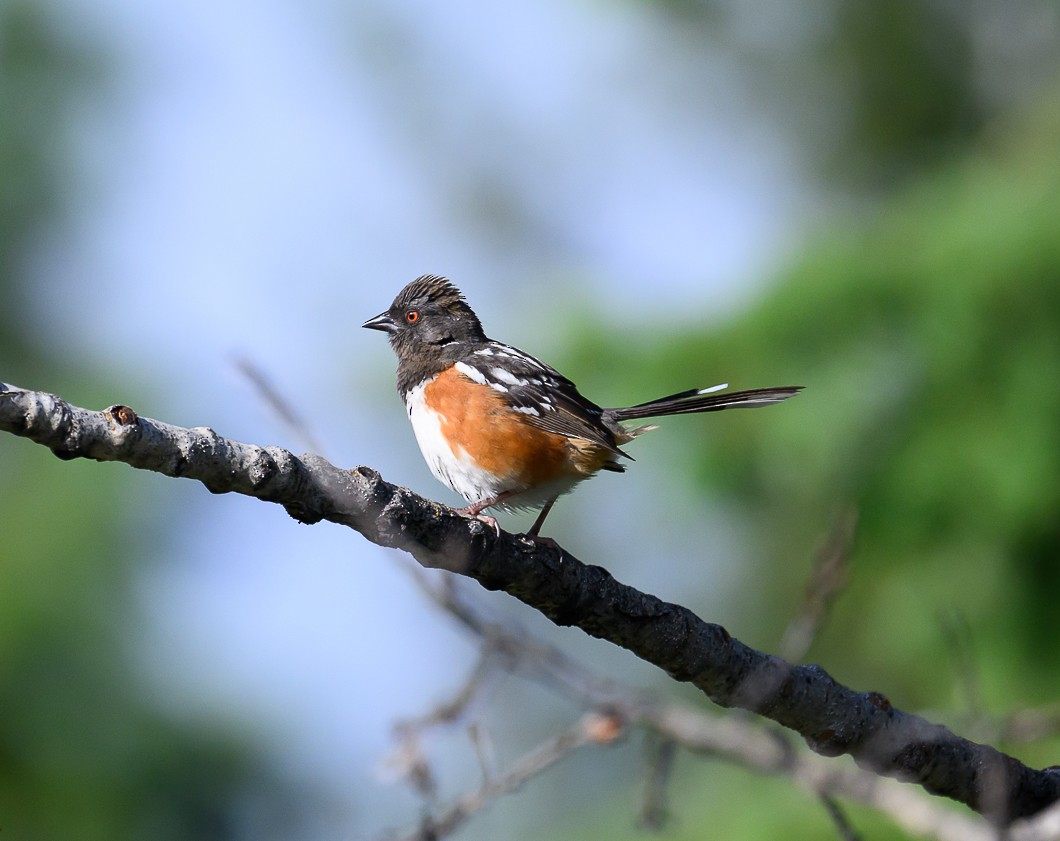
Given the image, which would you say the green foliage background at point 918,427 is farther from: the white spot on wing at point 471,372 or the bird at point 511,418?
the white spot on wing at point 471,372

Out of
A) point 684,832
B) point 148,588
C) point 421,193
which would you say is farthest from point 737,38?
point 684,832

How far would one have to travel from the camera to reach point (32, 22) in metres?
10.6

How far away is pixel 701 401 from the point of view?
4254 millimetres

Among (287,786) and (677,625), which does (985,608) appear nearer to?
(677,625)

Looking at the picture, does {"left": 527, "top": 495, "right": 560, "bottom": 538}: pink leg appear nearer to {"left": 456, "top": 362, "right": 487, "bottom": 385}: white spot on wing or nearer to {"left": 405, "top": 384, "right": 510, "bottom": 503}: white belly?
{"left": 405, "top": 384, "right": 510, "bottom": 503}: white belly

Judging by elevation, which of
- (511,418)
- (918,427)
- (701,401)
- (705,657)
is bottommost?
(705,657)

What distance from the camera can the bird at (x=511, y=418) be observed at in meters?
3.78

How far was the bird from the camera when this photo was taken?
3781 millimetres

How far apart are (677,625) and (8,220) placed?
9.26m

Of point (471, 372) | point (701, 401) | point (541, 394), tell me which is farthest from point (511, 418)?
point (701, 401)

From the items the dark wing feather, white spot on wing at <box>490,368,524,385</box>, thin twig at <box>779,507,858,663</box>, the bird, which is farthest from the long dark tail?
thin twig at <box>779,507,858,663</box>

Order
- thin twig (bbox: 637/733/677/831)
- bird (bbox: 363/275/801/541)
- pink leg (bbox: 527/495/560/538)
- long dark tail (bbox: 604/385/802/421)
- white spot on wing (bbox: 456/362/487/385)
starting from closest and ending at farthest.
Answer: thin twig (bbox: 637/733/677/831) → pink leg (bbox: 527/495/560/538) → bird (bbox: 363/275/801/541) → white spot on wing (bbox: 456/362/487/385) → long dark tail (bbox: 604/385/802/421)

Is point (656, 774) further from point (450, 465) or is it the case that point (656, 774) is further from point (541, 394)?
point (541, 394)

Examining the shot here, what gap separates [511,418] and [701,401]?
2.58ft
